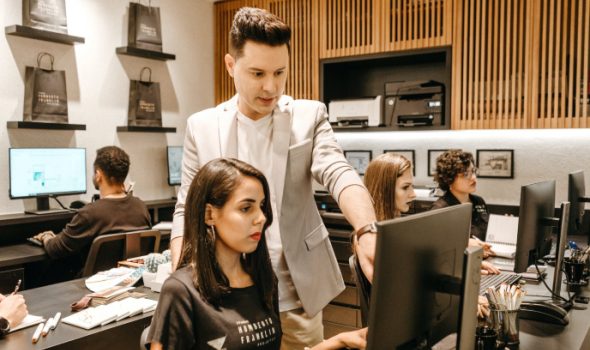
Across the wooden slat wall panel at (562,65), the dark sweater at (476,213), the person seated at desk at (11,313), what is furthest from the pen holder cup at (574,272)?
the person seated at desk at (11,313)

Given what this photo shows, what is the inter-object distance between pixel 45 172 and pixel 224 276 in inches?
111

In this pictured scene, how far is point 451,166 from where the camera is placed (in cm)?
338

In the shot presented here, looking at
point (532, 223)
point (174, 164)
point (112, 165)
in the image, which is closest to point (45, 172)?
point (112, 165)

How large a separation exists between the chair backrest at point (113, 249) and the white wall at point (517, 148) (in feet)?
8.63

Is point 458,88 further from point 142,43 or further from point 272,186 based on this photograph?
point 272,186

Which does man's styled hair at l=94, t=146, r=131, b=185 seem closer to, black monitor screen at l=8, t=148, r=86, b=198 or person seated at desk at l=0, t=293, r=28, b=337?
black monitor screen at l=8, t=148, r=86, b=198

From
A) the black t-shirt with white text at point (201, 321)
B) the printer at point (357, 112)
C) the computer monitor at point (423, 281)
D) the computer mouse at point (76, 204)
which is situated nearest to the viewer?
the computer monitor at point (423, 281)

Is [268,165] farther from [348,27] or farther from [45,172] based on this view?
[348,27]

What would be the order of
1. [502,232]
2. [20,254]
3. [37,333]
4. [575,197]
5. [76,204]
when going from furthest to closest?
1. [76,204]
2. [20,254]
3. [502,232]
4. [575,197]
5. [37,333]

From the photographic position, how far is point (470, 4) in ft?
14.2

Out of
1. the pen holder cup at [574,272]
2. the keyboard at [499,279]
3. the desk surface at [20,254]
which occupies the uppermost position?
the pen holder cup at [574,272]

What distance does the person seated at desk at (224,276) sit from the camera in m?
1.43

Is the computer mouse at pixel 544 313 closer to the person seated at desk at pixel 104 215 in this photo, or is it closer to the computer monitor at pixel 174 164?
the person seated at desk at pixel 104 215

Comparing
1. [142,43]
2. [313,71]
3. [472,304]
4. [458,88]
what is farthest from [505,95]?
[472,304]
